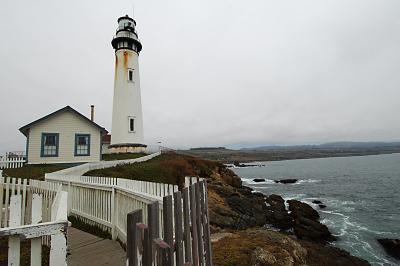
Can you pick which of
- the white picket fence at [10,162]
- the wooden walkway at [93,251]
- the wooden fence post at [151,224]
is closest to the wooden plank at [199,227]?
the wooden fence post at [151,224]

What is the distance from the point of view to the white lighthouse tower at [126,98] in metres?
29.4

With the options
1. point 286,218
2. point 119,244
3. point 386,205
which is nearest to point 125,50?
point 286,218

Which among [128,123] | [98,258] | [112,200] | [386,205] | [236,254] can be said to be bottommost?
[386,205]

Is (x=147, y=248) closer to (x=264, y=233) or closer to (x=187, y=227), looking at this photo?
(x=187, y=227)

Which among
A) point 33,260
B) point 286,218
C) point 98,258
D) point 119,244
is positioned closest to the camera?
point 33,260

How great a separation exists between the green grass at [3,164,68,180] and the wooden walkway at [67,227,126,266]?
10161mm

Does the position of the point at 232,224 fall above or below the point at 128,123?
below

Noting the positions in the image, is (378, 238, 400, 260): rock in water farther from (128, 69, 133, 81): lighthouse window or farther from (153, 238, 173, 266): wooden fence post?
(128, 69, 133, 81): lighthouse window

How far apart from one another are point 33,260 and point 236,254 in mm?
5964

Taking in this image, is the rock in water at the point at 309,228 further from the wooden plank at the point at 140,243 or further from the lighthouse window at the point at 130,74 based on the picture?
the lighthouse window at the point at 130,74

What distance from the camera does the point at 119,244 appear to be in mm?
6441

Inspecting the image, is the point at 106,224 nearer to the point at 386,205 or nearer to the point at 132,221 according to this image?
the point at 132,221

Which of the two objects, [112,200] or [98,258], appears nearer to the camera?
[98,258]

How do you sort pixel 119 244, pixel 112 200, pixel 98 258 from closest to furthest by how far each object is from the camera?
pixel 98 258
pixel 119 244
pixel 112 200
